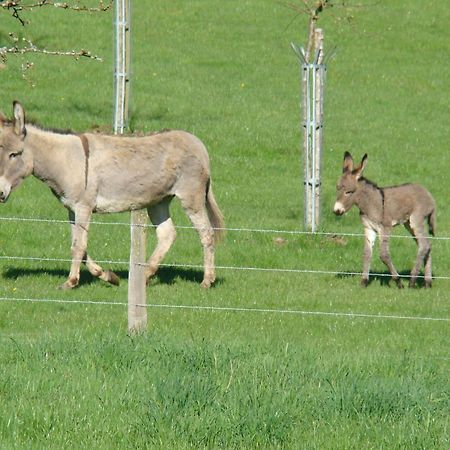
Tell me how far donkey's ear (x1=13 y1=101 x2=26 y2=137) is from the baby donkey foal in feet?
12.7

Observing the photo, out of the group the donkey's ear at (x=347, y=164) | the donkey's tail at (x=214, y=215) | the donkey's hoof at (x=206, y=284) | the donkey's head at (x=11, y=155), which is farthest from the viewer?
the donkey's tail at (x=214, y=215)

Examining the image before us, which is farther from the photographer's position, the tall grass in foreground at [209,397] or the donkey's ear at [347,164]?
the donkey's ear at [347,164]

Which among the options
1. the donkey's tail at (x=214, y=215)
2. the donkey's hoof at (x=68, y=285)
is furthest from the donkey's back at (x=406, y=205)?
the donkey's hoof at (x=68, y=285)

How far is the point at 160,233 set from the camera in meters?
13.9

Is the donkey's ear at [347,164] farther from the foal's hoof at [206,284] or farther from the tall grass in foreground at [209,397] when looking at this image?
the tall grass in foreground at [209,397]

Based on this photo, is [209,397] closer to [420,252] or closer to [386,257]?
[386,257]

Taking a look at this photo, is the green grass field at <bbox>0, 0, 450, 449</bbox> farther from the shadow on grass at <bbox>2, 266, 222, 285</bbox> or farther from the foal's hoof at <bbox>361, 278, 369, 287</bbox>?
the foal's hoof at <bbox>361, 278, 369, 287</bbox>

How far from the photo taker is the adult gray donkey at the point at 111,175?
1302cm

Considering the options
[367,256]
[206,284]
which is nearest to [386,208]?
[367,256]

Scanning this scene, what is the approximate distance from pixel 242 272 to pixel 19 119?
340cm

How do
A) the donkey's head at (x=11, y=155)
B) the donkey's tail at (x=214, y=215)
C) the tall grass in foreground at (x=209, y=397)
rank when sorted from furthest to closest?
the donkey's tail at (x=214, y=215), the donkey's head at (x=11, y=155), the tall grass in foreground at (x=209, y=397)

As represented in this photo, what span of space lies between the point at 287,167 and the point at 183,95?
5365 mm

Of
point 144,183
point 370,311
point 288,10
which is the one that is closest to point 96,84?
point 288,10

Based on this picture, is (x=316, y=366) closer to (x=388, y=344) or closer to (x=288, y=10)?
(x=388, y=344)
